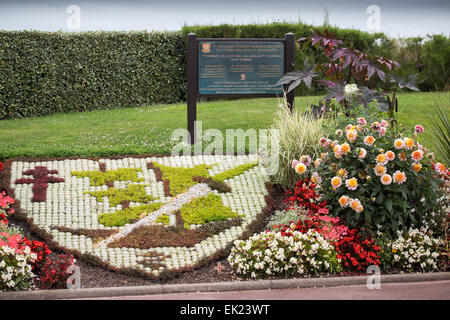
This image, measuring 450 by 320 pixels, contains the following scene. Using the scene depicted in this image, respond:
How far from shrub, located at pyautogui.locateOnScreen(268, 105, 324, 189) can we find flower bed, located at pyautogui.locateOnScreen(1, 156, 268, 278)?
14.4 inches

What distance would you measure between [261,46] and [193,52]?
114 cm

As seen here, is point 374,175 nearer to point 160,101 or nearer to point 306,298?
point 306,298

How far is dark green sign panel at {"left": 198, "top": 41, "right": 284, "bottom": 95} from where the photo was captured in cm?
935

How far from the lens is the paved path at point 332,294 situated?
500 cm

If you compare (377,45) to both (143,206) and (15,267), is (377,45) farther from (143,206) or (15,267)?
(15,267)

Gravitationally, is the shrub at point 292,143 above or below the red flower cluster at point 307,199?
above

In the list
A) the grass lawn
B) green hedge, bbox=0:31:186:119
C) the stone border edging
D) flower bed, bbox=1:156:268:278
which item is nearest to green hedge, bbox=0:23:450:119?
green hedge, bbox=0:31:186:119

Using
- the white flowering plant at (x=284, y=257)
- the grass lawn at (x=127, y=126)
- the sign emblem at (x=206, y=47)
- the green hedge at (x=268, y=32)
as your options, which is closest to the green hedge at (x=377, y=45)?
the green hedge at (x=268, y=32)

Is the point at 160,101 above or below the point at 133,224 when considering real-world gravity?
above

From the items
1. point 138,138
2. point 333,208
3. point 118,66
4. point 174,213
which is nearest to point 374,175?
point 333,208

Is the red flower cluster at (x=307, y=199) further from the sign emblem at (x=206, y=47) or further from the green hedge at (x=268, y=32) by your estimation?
the green hedge at (x=268, y=32)

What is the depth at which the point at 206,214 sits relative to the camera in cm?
697

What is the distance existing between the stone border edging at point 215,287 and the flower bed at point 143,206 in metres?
0.44

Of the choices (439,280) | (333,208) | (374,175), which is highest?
(374,175)
